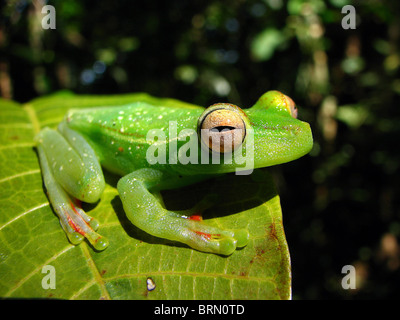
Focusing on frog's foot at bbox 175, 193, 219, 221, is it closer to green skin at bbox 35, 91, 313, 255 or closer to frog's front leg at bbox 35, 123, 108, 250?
green skin at bbox 35, 91, 313, 255

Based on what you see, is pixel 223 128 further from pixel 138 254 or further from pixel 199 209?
pixel 138 254

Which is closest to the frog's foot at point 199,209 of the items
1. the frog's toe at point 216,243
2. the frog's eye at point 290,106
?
the frog's toe at point 216,243

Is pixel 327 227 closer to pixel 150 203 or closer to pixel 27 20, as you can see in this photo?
pixel 150 203

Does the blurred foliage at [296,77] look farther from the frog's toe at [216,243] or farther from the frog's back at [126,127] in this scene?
the frog's toe at [216,243]

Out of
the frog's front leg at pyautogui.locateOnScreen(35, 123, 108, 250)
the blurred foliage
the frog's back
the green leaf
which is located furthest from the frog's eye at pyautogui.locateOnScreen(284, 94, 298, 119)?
the blurred foliage

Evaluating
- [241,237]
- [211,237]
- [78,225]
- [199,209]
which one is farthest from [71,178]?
[241,237]
